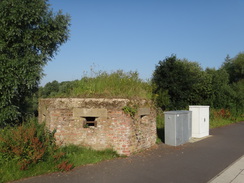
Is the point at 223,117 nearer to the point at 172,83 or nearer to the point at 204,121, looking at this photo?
the point at 172,83

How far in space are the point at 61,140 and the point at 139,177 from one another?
3042 millimetres

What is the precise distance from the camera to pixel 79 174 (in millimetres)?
5684

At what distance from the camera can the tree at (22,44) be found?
28.6ft

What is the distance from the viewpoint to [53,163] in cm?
609

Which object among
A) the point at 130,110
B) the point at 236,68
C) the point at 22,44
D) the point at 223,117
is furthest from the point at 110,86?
the point at 236,68

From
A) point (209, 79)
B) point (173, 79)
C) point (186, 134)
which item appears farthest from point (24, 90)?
point (209, 79)

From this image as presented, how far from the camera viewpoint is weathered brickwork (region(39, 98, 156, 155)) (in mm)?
7301

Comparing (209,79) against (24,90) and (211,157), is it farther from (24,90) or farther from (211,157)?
(24,90)

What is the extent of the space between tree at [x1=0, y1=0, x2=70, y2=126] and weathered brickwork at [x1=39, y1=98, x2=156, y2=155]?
7.89 ft

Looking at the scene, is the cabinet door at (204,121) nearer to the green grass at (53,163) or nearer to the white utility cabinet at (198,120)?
the white utility cabinet at (198,120)

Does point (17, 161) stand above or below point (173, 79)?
below

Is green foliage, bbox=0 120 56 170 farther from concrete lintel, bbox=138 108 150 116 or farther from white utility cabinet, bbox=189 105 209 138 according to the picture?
white utility cabinet, bbox=189 105 209 138

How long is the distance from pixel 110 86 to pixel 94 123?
1635mm

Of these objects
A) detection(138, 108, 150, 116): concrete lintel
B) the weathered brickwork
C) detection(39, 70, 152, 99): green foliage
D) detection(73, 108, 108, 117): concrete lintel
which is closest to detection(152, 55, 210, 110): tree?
detection(39, 70, 152, 99): green foliage
